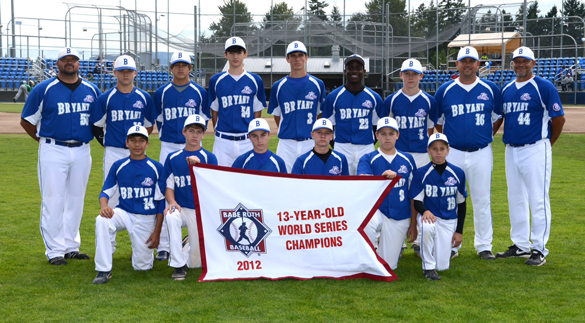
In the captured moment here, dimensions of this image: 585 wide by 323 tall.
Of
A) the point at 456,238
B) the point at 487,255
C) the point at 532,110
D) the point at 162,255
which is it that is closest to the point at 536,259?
the point at 487,255

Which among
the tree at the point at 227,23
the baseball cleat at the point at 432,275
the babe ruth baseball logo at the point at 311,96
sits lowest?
the baseball cleat at the point at 432,275

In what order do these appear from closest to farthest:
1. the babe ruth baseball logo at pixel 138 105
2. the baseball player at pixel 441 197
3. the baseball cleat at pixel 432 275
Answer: the baseball cleat at pixel 432 275
the baseball player at pixel 441 197
the babe ruth baseball logo at pixel 138 105

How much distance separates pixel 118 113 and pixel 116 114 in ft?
0.08

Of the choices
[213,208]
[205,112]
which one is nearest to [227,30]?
[205,112]

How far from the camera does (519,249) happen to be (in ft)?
21.5

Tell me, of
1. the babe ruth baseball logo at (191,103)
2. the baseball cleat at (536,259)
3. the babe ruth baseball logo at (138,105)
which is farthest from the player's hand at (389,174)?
the babe ruth baseball logo at (138,105)

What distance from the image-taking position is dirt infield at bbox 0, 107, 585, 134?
19984 mm

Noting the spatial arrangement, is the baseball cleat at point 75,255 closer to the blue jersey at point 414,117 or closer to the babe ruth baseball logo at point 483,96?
the blue jersey at point 414,117

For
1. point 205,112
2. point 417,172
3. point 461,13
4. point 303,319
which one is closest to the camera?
point 303,319

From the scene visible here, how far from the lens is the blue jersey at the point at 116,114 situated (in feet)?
21.6

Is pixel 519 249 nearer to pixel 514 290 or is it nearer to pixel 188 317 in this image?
pixel 514 290

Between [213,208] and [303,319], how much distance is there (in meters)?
1.61

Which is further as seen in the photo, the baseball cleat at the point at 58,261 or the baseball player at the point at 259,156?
the baseball cleat at the point at 58,261

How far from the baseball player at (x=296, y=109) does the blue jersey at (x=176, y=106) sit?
1.04m
